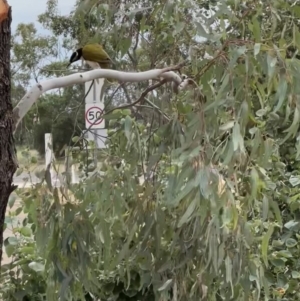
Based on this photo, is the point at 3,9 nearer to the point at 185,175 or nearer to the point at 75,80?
the point at 75,80

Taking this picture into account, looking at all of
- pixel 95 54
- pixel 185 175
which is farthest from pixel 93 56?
pixel 185 175

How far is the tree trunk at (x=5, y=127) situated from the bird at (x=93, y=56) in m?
0.43

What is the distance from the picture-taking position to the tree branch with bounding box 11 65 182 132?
0.89m

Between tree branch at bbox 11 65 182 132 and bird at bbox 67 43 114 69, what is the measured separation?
20 cm

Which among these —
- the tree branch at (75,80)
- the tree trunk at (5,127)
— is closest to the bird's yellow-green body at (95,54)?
the tree branch at (75,80)

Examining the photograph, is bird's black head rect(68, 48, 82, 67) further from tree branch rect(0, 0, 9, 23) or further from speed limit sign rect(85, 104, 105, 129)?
tree branch rect(0, 0, 9, 23)

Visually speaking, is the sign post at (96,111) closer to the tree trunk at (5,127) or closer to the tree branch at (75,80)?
the tree branch at (75,80)

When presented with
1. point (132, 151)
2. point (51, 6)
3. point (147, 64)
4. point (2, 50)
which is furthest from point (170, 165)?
point (51, 6)

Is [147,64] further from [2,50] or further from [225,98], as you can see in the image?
[2,50]

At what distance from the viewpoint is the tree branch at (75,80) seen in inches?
34.9

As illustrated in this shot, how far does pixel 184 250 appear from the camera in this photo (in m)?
1.17

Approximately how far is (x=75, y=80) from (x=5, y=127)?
0.22 m

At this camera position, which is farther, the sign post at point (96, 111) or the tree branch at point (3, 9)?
the sign post at point (96, 111)

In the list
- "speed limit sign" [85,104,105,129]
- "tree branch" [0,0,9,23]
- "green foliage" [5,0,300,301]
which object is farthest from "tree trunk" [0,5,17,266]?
"speed limit sign" [85,104,105,129]
